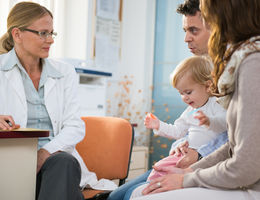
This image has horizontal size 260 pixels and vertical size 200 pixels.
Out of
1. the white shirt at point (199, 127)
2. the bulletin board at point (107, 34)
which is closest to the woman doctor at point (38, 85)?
the white shirt at point (199, 127)

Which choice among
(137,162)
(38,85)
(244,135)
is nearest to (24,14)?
(38,85)

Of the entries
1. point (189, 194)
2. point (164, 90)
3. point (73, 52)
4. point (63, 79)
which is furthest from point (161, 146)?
point (189, 194)

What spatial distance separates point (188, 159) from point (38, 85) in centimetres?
99

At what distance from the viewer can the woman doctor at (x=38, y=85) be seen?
176cm

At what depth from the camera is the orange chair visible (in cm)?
185

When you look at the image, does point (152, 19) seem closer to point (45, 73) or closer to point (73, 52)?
point (73, 52)

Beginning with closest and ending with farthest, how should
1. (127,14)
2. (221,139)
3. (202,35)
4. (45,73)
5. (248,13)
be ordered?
(248,13)
(221,139)
(202,35)
(45,73)
(127,14)

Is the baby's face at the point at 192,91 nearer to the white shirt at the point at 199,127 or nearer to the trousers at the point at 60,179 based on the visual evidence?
the white shirt at the point at 199,127

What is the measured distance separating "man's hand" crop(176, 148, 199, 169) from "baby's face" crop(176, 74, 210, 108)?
0.24 meters

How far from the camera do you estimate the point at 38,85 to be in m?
1.89

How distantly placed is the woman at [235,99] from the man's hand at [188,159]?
0.38 m

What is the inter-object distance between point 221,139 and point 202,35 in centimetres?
54

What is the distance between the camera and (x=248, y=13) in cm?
86

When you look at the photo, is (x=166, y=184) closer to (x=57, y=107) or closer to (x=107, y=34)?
(x=57, y=107)
